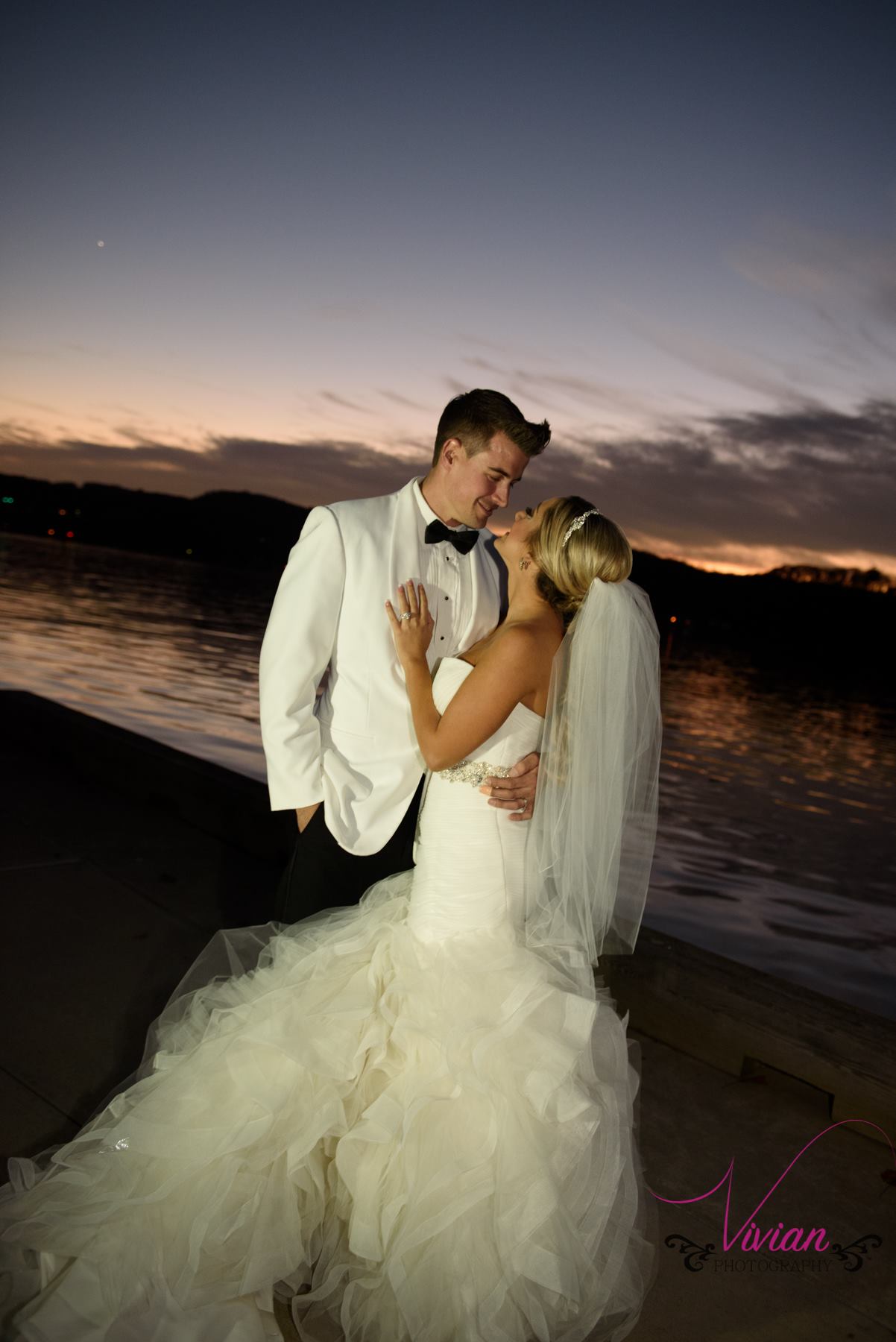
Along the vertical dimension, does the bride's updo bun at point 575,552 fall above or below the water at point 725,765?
above

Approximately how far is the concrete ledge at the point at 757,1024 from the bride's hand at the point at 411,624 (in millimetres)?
1530

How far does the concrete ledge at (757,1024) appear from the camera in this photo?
2840 mm

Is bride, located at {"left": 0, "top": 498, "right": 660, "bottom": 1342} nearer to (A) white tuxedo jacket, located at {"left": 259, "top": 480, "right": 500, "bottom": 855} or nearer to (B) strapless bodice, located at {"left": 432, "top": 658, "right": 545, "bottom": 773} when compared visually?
(B) strapless bodice, located at {"left": 432, "top": 658, "right": 545, "bottom": 773}

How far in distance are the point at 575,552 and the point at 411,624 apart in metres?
0.48

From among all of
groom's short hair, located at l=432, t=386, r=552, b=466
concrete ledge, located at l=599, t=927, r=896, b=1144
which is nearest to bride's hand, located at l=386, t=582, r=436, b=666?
groom's short hair, located at l=432, t=386, r=552, b=466

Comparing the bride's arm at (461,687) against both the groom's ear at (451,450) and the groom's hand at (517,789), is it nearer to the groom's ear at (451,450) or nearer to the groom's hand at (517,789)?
the groom's hand at (517,789)

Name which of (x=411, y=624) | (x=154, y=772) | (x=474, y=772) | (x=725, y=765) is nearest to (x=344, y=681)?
(x=411, y=624)

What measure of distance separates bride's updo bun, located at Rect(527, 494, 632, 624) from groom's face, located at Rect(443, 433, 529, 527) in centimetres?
14

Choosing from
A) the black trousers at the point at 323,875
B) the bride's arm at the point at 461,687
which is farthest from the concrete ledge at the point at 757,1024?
the bride's arm at the point at 461,687

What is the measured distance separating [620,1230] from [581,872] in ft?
2.64

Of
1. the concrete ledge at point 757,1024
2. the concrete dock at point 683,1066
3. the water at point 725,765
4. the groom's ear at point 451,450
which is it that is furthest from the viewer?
the water at point 725,765

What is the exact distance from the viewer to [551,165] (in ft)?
31.1

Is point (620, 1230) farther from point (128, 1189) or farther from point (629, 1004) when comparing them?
point (629, 1004)

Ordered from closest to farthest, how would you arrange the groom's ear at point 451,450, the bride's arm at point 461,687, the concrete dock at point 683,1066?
the concrete dock at point 683,1066 < the bride's arm at point 461,687 < the groom's ear at point 451,450
